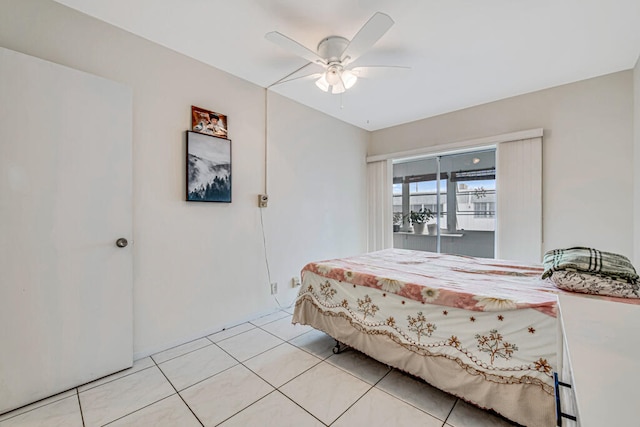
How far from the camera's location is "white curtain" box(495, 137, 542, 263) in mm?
2797

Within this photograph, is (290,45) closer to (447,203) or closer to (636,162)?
(636,162)

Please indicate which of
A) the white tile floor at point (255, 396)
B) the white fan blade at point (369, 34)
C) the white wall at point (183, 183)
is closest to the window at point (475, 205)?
the white wall at point (183, 183)

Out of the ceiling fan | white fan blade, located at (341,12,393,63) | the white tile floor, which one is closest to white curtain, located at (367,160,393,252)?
the ceiling fan

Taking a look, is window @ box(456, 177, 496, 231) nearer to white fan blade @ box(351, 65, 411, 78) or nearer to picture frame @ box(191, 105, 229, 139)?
white fan blade @ box(351, 65, 411, 78)

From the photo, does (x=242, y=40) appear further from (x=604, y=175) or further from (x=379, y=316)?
(x=604, y=175)

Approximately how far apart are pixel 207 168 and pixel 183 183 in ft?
0.79

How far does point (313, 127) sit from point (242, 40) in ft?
4.89

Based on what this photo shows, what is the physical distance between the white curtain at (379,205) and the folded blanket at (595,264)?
2571 millimetres

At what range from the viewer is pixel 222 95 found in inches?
98.8

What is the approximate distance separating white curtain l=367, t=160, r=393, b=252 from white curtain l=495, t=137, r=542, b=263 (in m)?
1.42

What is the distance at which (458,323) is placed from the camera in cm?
142

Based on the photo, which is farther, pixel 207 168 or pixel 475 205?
pixel 475 205

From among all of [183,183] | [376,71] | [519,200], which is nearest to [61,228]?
[183,183]

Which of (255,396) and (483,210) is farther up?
(483,210)
